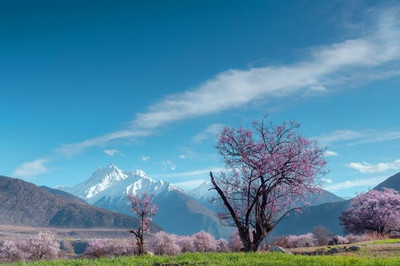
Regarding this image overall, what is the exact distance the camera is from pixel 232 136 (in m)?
26.3

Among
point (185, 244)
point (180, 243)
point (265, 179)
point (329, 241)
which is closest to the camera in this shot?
point (265, 179)

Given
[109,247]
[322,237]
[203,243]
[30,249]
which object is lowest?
[203,243]

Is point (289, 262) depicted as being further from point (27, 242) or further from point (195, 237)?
point (27, 242)

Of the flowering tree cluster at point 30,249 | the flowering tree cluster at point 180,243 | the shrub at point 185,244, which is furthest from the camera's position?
the shrub at point 185,244

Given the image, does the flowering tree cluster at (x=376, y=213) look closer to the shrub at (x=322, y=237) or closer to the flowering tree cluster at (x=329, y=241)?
the flowering tree cluster at (x=329, y=241)

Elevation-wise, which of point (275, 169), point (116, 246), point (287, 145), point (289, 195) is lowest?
point (116, 246)

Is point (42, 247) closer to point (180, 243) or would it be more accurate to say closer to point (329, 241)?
point (180, 243)

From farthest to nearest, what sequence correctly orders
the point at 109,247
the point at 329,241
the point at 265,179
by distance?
1. the point at 109,247
2. the point at 329,241
3. the point at 265,179

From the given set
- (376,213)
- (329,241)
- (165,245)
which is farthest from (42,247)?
(376,213)

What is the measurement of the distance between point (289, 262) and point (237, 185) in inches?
427

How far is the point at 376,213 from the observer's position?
2911 inches

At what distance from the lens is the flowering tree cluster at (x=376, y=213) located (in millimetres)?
72062

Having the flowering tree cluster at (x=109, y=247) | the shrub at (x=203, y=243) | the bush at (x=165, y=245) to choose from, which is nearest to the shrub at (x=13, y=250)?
the flowering tree cluster at (x=109, y=247)

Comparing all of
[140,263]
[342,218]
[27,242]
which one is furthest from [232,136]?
[27,242]
